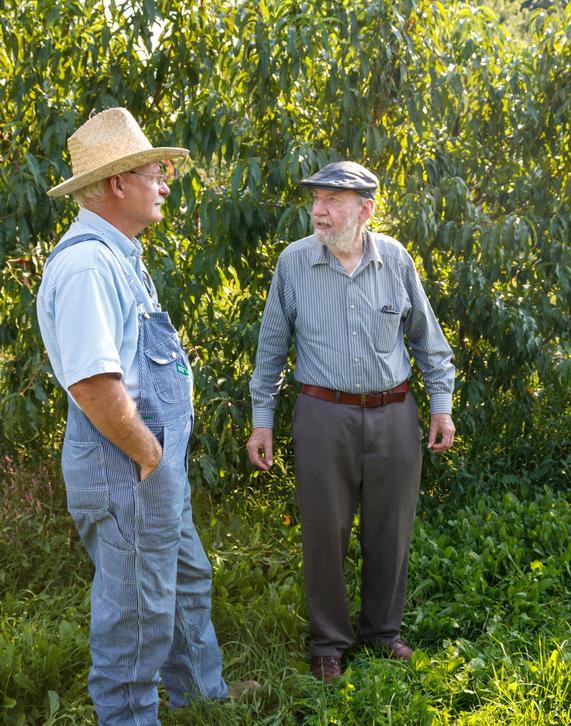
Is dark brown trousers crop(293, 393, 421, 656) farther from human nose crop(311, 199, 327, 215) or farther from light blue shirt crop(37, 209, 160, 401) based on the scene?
light blue shirt crop(37, 209, 160, 401)

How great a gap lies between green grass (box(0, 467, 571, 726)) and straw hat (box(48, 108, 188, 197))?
1759 mm

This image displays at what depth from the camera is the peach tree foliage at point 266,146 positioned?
369 centimetres

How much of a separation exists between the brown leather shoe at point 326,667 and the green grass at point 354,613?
52 millimetres

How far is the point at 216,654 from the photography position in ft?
9.65

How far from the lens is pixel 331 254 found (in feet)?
10.2

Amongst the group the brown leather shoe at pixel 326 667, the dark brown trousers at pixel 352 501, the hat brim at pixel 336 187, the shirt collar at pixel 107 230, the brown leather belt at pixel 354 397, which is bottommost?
the brown leather shoe at pixel 326 667

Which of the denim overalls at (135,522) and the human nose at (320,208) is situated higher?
the human nose at (320,208)

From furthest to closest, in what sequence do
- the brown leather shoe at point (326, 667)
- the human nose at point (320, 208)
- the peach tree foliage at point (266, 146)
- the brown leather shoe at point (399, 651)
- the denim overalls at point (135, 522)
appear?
1. the peach tree foliage at point (266, 146)
2. the brown leather shoe at point (399, 651)
3. the brown leather shoe at point (326, 667)
4. the human nose at point (320, 208)
5. the denim overalls at point (135, 522)

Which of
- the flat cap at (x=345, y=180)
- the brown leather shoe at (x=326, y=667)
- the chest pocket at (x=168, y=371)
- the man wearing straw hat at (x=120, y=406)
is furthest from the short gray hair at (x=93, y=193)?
the brown leather shoe at (x=326, y=667)

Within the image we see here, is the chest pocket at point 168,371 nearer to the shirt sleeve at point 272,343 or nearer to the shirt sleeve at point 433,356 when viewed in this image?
the shirt sleeve at point 272,343

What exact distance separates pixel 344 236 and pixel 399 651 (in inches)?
64.6

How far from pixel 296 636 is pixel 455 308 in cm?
187

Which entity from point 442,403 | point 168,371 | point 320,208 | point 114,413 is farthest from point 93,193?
point 442,403

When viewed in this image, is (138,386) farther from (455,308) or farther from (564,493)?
(564,493)
